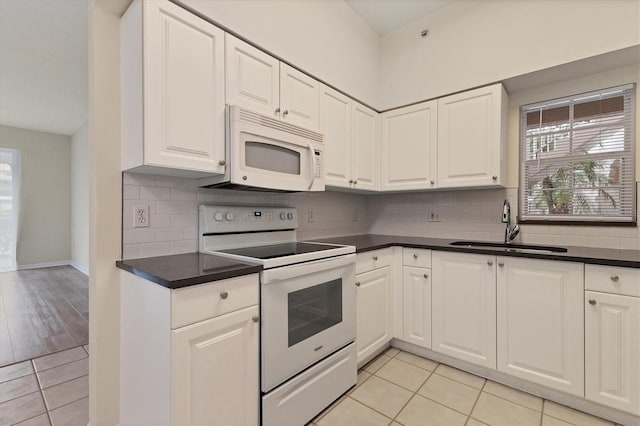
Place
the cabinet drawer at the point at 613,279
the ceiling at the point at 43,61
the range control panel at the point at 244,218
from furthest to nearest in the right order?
the ceiling at the point at 43,61
the range control panel at the point at 244,218
the cabinet drawer at the point at 613,279

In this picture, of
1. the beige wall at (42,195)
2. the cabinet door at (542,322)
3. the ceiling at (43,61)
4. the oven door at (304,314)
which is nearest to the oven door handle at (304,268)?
the oven door at (304,314)

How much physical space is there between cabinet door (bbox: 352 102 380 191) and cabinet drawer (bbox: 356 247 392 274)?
0.61 metres

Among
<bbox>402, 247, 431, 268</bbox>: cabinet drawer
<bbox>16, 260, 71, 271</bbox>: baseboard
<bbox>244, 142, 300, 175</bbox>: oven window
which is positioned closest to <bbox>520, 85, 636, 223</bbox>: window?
<bbox>402, 247, 431, 268</bbox>: cabinet drawer

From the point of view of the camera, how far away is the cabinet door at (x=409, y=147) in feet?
8.54

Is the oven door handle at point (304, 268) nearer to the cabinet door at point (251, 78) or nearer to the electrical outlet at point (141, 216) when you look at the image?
the electrical outlet at point (141, 216)

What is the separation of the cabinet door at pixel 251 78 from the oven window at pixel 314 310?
1121 mm

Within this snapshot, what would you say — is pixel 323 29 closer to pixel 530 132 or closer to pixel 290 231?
pixel 290 231

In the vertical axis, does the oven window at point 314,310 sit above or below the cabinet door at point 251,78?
below

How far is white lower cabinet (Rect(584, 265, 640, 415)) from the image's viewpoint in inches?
62.7

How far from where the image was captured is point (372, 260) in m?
2.27

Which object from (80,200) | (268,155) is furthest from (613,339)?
(80,200)

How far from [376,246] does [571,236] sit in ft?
4.80

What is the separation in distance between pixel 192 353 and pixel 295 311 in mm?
572

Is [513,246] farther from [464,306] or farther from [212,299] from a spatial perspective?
[212,299]
